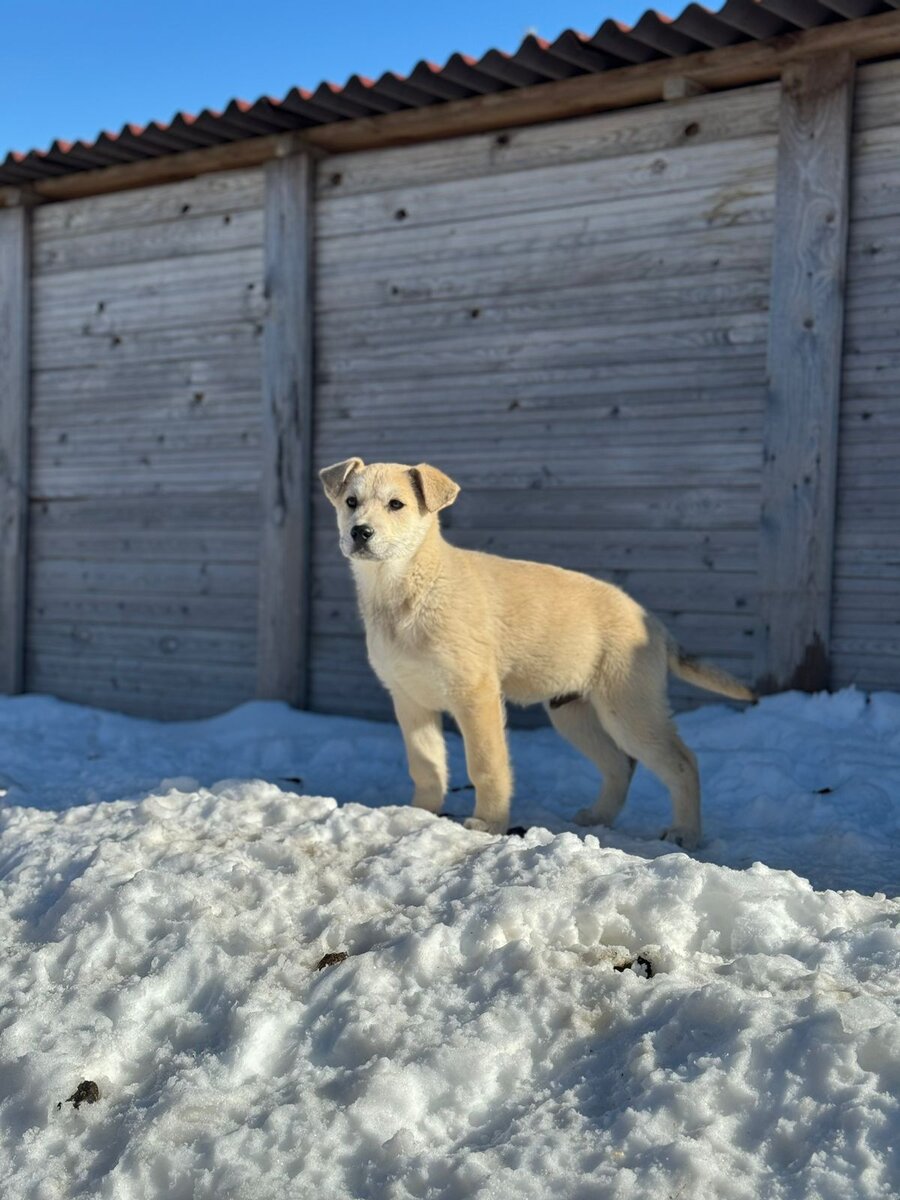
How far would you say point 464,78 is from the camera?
7359 mm

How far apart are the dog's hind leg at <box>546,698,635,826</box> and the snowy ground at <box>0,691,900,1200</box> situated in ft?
2.55

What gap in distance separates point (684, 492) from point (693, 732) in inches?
61.9

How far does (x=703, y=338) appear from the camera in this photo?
730 centimetres

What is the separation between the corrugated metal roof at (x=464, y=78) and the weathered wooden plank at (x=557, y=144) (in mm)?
365

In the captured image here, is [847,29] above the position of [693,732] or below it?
above

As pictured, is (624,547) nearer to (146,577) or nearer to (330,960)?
(146,577)

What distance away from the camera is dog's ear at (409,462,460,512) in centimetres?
494

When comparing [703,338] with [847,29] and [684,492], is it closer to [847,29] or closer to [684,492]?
[684,492]

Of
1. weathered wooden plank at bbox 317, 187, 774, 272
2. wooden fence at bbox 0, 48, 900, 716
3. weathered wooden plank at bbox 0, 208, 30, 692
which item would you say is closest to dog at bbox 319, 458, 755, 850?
wooden fence at bbox 0, 48, 900, 716

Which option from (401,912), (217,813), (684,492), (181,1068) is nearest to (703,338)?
(684,492)

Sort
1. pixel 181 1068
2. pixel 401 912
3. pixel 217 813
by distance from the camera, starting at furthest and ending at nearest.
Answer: pixel 217 813 → pixel 401 912 → pixel 181 1068

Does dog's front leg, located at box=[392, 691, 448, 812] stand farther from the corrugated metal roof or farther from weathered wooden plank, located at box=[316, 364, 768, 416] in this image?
the corrugated metal roof

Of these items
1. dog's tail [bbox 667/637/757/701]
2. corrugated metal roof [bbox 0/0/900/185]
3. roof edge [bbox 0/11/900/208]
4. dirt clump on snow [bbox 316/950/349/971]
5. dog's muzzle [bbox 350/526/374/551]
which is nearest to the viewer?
dirt clump on snow [bbox 316/950/349/971]

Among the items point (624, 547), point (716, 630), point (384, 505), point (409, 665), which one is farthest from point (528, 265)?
point (409, 665)
